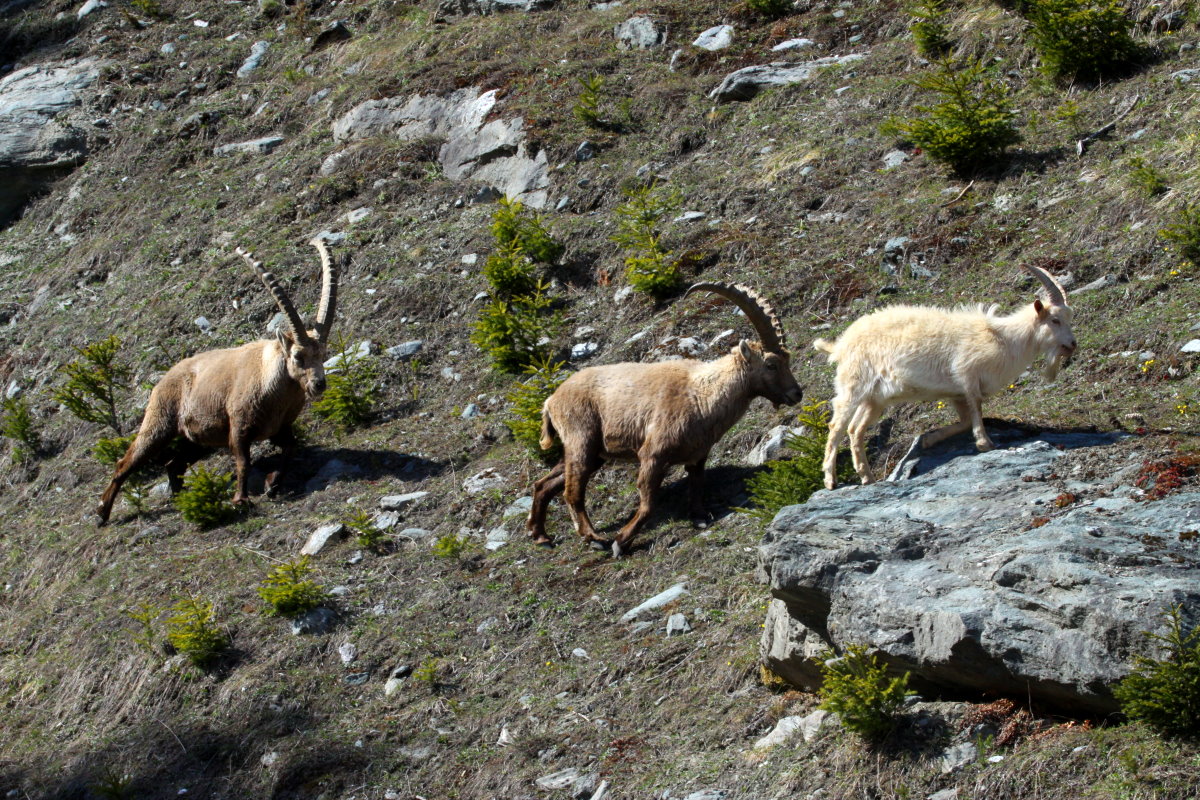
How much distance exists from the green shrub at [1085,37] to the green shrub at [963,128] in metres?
0.93

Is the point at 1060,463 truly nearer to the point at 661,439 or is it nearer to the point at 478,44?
the point at 661,439

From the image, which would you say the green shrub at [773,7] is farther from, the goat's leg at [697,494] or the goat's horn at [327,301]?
the goat's leg at [697,494]

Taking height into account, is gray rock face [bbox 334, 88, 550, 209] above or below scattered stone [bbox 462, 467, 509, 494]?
above

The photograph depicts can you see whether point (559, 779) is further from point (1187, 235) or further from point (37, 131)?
point (37, 131)

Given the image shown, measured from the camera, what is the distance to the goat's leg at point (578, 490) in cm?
975

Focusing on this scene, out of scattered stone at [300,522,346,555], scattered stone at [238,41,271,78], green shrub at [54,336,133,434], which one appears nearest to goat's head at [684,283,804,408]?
scattered stone at [300,522,346,555]

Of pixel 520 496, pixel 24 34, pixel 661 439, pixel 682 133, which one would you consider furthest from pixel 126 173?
pixel 661 439

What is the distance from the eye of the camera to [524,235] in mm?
13875

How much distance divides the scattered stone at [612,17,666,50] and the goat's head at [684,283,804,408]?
986cm

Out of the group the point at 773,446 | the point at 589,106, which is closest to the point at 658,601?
the point at 773,446

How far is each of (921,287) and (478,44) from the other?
11.0m

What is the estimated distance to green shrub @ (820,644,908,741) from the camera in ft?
19.1

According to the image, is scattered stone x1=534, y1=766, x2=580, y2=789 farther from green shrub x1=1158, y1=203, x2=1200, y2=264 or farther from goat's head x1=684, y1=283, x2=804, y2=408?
green shrub x1=1158, y1=203, x2=1200, y2=264

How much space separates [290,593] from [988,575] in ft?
19.0
